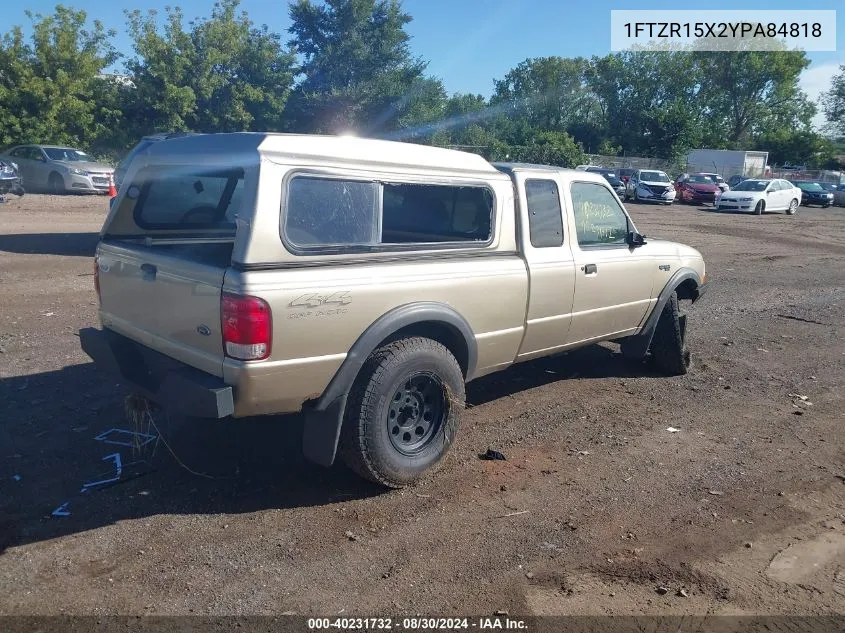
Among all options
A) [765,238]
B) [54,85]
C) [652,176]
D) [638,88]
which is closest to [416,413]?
[765,238]

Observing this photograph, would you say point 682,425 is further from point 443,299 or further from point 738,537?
point 443,299

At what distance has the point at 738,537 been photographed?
4.03 metres

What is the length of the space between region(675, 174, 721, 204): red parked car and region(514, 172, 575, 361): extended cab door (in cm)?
3331

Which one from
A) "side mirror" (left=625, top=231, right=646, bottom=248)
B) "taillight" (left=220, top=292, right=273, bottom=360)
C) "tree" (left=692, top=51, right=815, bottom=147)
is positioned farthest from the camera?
"tree" (left=692, top=51, right=815, bottom=147)

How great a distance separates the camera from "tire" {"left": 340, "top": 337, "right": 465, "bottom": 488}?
4148 mm

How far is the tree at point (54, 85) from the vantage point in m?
27.8

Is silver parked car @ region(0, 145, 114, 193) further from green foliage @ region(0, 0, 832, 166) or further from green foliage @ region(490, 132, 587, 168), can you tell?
green foliage @ region(490, 132, 587, 168)

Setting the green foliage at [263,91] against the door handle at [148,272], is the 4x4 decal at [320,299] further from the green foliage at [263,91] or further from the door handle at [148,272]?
the green foliage at [263,91]

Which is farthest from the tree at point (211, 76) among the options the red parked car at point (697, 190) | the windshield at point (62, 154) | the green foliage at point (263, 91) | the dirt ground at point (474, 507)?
the dirt ground at point (474, 507)

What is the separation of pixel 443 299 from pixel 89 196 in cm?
2136

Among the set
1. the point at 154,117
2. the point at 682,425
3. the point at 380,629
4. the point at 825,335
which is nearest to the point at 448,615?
the point at 380,629

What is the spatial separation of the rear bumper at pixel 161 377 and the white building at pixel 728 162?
56879 millimetres

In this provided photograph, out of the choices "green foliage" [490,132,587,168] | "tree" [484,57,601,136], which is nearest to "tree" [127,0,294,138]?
"green foliage" [490,132,587,168]

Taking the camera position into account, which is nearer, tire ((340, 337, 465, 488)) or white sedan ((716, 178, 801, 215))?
tire ((340, 337, 465, 488))
